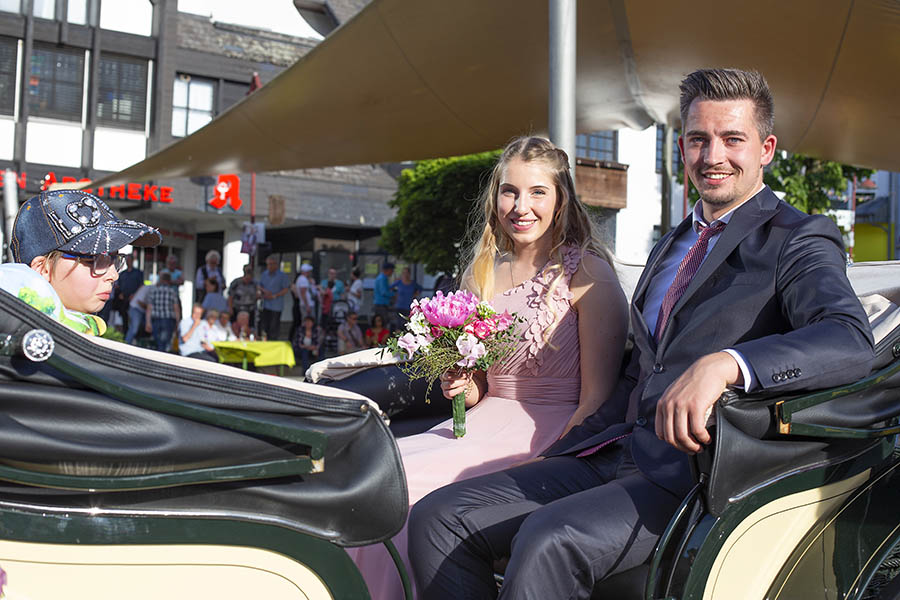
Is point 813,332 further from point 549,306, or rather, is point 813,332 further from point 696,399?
point 549,306

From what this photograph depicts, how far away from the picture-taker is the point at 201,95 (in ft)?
71.7

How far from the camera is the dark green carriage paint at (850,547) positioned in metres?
1.85

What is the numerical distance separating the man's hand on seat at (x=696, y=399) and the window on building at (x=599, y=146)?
20929 millimetres

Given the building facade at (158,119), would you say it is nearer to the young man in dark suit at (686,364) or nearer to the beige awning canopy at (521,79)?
the beige awning canopy at (521,79)

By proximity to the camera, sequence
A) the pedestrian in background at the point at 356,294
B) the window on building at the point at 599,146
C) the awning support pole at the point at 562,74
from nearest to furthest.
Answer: the awning support pole at the point at 562,74, the pedestrian in background at the point at 356,294, the window on building at the point at 599,146

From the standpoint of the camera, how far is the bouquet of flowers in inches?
97.3

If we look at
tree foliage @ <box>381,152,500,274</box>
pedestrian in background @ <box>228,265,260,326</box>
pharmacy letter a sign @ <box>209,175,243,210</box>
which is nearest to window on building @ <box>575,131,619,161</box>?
tree foliage @ <box>381,152,500,274</box>

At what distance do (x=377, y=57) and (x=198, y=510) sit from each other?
16.8 ft

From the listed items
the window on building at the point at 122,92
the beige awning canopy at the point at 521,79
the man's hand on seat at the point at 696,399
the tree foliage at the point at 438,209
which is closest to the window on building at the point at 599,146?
the tree foliage at the point at 438,209

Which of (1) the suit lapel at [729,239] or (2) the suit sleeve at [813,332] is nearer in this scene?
(2) the suit sleeve at [813,332]

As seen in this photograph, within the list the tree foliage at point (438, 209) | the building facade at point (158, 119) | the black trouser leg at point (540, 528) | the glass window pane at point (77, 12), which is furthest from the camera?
the glass window pane at point (77, 12)

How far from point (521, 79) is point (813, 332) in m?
5.32

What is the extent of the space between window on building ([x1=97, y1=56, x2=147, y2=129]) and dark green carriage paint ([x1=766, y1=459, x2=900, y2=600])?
70.9 feet

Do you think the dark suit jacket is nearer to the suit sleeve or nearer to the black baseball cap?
the suit sleeve
